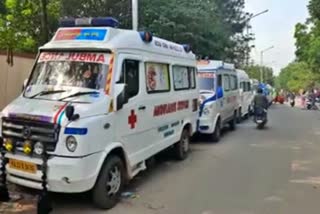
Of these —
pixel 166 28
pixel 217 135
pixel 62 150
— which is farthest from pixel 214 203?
pixel 166 28

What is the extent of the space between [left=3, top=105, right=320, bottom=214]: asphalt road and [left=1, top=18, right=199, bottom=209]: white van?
492 millimetres

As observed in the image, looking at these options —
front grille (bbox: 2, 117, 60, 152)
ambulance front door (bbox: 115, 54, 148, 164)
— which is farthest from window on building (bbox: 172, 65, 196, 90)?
front grille (bbox: 2, 117, 60, 152)

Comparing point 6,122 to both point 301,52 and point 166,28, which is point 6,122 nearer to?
point 166,28

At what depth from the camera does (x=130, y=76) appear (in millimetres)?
7402

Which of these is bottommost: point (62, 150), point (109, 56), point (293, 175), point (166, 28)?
point (293, 175)

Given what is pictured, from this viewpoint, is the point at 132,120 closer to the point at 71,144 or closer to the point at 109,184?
the point at 109,184

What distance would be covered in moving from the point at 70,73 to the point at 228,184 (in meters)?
3.33

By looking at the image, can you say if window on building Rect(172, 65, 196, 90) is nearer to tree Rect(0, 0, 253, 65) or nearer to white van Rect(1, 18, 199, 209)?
white van Rect(1, 18, 199, 209)

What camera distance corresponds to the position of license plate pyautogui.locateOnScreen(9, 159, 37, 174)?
6.09 metres

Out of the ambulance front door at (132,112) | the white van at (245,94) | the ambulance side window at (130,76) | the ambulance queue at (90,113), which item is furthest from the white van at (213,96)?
the ambulance side window at (130,76)

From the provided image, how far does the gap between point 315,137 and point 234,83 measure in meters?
3.35

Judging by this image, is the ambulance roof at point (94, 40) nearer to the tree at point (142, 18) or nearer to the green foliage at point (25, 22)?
the tree at point (142, 18)

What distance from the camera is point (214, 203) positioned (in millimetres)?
6980

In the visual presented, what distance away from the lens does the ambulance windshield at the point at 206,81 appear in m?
13.6
